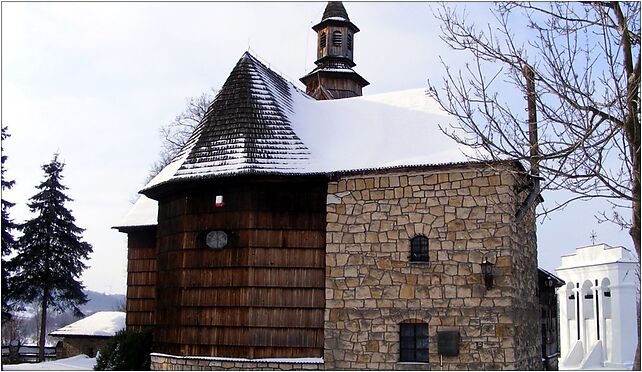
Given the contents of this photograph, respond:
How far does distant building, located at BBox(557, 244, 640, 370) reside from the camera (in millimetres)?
30817

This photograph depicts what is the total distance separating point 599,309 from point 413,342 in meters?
23.2

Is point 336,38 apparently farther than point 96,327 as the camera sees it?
Yes

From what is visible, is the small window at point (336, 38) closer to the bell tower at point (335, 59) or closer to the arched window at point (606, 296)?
the bell tower at point (335, 59)

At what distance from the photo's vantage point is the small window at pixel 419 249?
1238cm

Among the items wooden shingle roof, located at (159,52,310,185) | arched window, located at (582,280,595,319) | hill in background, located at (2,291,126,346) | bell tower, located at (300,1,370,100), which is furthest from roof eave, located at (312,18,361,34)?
arched window, located at (582,280,595,319)

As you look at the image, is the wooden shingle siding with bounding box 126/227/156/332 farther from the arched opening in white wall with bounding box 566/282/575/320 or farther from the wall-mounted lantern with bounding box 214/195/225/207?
the arched opening in white wall with bounding box 566/282/575/320

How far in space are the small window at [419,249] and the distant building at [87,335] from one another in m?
12.6

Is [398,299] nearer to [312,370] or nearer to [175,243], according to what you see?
[312,370]

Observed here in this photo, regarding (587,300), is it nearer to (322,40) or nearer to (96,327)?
(322,40)

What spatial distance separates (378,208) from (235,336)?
3.47 meters

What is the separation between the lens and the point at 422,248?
1240 centimetres

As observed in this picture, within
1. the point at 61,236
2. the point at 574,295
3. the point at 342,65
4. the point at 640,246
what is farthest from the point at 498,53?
the point at 574,295

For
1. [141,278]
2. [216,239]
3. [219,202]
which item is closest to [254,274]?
[216,239]

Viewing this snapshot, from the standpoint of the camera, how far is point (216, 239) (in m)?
13.0
